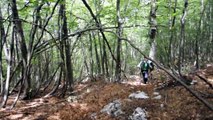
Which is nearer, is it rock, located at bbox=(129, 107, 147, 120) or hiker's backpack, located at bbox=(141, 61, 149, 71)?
rock, located at bbox=(129, 107, 147, 120)

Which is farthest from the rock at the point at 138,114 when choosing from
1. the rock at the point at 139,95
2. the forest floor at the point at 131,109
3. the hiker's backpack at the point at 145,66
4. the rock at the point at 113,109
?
the hiker's backpack at the point at 145,66

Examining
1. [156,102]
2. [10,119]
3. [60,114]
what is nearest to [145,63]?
[156,102]

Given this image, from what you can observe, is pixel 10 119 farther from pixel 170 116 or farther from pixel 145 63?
pixel 145 63

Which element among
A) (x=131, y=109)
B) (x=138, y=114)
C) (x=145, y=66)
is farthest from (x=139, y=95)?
(x=145, y=66)

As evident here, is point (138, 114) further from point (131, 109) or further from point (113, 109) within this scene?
point (113, 109)

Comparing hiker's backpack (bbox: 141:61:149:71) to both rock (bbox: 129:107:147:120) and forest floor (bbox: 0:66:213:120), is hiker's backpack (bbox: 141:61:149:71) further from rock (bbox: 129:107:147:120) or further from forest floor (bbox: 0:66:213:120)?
rock (bbox: 129:107:147:120)

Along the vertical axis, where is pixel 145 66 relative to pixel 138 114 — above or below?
above

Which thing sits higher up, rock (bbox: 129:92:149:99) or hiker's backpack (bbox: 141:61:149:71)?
hiker's backpack (bbox: 141:61:149:71)

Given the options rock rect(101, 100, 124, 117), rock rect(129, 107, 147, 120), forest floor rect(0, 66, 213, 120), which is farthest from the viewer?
rock rect(101, 100, 124, 117)

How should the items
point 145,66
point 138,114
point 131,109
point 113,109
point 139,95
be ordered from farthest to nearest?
point 145,66 → point 139,95 → point 113,109 → point 131,109 → point 138,114

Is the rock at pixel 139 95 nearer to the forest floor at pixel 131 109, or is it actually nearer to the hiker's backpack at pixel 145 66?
the forest floor at pixel 131 109

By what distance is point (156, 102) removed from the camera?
8.25m

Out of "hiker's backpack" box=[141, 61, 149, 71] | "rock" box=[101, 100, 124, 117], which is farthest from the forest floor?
"hiker's backpack" box=[141, 61, 149, 71]

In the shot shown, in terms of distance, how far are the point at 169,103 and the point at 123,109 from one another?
138cm
